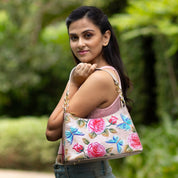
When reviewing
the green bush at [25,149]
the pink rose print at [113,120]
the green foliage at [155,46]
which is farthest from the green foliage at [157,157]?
the pink rose print at [113,120]

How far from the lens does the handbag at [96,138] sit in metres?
1.66

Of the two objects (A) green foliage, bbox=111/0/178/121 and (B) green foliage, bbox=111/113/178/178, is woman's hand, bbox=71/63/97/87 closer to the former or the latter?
(B) green foliage, bbox=111/113/178/178

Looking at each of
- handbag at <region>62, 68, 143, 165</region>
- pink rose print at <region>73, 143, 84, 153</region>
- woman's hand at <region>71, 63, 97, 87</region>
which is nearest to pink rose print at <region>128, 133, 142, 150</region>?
handbag at <region>62, 68, 143, 165</region>

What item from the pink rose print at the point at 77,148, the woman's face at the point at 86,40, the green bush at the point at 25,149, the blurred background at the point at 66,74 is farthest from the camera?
the green bush at the point at 25,149

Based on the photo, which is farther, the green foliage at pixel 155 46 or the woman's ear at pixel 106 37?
the green foliage at pixel 155 46

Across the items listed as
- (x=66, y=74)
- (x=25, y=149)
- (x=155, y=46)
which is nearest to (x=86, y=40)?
(x=155, y=46)

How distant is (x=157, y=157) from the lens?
5.79m

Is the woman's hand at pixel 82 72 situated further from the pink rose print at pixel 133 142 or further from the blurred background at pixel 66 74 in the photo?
the blurred background at pixel 66 74

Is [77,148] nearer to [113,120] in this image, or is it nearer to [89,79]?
[113,120]

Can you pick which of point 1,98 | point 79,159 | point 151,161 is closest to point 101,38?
point 79,159

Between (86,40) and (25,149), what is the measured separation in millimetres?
7864

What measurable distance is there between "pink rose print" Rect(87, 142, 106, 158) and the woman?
0.57 feet

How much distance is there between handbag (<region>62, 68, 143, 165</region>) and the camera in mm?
1662

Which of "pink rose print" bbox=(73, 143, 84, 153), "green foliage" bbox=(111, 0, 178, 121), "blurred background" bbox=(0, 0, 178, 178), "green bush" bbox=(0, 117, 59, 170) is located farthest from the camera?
"green bush" bbox=(0, 117, 59, 170)
